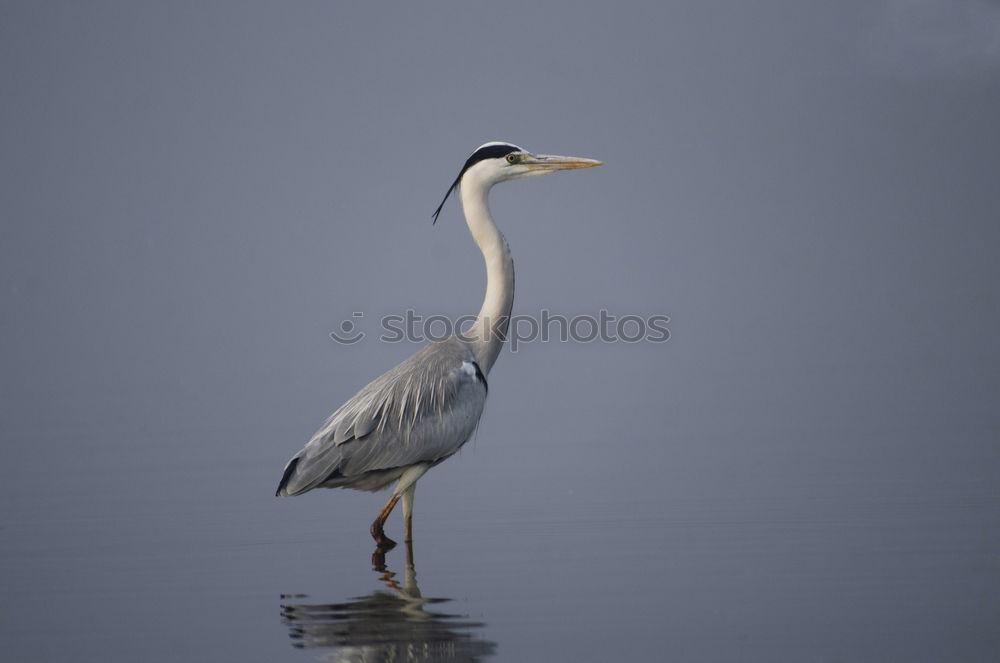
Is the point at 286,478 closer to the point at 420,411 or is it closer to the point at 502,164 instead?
the point at 420,411

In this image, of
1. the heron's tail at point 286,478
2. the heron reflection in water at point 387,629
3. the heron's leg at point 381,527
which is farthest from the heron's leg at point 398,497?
the heron reflection in water at point 387,629

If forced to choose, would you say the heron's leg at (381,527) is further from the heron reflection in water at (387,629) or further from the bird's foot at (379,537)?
the heron reflection in water at (387,629)

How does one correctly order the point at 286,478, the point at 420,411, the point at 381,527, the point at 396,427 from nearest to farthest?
the point at 286,478, the point at 381,527, the point at 396,427, the point at 420,411

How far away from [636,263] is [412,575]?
67.4 m

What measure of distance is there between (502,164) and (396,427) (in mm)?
2607

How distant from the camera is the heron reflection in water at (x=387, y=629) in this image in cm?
683

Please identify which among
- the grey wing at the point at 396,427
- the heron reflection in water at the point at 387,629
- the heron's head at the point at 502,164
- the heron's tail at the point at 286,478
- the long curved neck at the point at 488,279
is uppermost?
the heron's head at the point at 502,164

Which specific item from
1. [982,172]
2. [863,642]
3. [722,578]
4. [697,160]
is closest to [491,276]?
[722,578]

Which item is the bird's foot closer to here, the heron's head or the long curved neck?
the long curved neck

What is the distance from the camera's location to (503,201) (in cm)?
14012

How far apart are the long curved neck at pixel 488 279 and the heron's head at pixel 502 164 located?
5cm

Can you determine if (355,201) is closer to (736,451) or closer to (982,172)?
(982,172)

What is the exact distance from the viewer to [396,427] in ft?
31.4

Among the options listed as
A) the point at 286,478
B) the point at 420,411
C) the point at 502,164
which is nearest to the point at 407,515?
the point at 420,411
